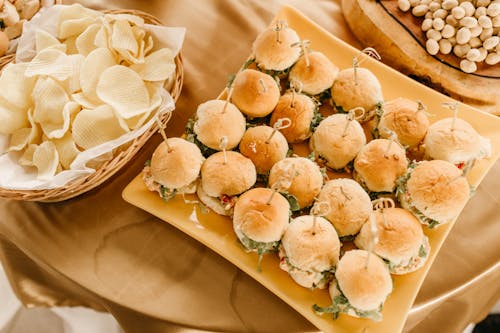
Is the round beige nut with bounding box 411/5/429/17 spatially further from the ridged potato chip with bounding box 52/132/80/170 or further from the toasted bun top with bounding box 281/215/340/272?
the ridged potato chip with bounding box 52/132/80/170

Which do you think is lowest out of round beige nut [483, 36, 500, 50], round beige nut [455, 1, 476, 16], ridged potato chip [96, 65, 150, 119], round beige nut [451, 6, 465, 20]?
ridged potato chip [96, 65, 150, 119]

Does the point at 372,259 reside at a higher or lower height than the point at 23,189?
higher

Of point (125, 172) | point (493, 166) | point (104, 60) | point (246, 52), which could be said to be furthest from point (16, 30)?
point (493, 166)

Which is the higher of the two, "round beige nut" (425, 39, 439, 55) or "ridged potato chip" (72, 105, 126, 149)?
"round beige nut" (425, 39, 439, 55)

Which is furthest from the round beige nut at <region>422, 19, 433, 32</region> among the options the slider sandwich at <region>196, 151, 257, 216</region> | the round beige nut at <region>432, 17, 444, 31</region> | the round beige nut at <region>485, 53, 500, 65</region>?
the slider sandwich at <region>196, 151, 257, 216</region>

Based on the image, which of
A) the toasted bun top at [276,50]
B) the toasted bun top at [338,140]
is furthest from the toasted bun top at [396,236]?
the toasted bun top at [276,50]

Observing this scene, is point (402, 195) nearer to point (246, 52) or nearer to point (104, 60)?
point (246, 52)
